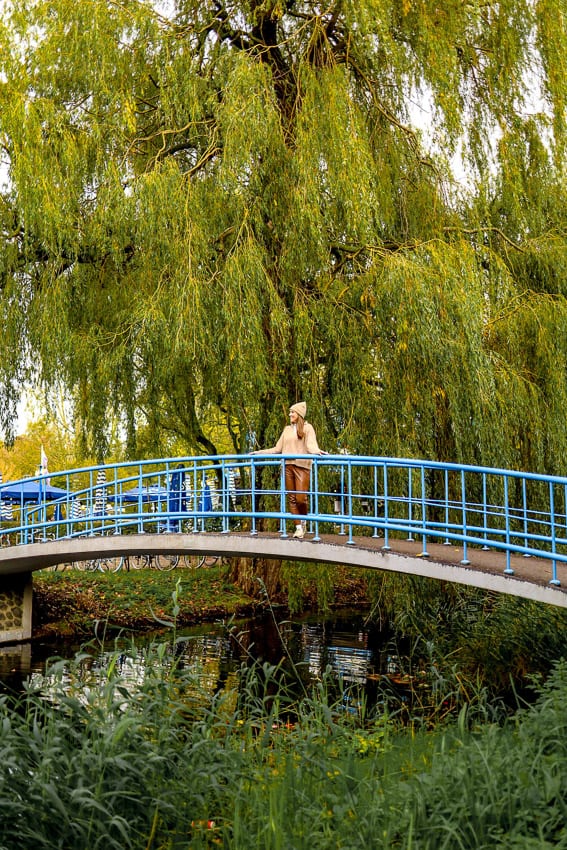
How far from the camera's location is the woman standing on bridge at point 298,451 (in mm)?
10562

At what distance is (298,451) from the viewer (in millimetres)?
10656

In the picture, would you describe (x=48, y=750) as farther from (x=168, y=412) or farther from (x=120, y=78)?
(x=120, y=78)

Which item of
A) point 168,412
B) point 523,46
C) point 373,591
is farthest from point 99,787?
point 523,46

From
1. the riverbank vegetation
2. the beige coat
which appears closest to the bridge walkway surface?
the riverbank vegetation

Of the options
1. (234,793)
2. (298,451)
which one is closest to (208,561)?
(298,451)

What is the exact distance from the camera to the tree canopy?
11.8m

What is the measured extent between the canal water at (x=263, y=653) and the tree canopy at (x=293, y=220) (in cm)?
276

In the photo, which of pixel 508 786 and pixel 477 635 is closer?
pixel 508 786

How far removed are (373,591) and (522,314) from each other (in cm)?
384

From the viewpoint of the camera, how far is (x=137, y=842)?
4.61 meters

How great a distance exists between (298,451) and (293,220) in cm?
309

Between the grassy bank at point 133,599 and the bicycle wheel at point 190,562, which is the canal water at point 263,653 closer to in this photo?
the grassy bank at point 133,599

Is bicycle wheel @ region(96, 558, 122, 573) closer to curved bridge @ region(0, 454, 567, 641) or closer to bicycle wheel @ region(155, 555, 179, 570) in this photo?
bicycle wheel @ region(155, 555, 179, 570)

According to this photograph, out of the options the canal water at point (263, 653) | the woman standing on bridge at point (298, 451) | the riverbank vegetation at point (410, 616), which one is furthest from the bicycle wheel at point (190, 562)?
the woman standing on bridge at point (298, 451)
